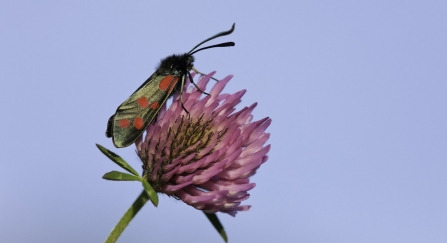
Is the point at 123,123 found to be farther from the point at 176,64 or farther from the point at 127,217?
the point at 127,217

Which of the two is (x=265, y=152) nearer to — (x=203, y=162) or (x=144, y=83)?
(x=203, y=162)

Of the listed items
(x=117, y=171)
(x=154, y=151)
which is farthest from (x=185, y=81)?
(x=117, y=171)

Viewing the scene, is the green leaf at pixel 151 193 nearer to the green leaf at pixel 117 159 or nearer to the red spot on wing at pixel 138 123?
the green leaf at pixel 117 159

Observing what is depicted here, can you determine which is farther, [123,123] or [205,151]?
[123,123]

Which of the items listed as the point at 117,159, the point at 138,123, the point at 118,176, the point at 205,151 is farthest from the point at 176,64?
the point at 118,176

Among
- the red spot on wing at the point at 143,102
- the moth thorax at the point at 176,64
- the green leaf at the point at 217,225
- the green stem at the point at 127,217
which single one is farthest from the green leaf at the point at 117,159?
the moth thorax at the point at 176,64
